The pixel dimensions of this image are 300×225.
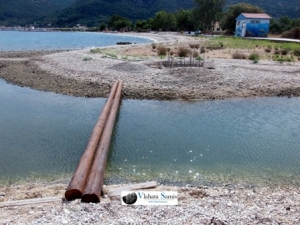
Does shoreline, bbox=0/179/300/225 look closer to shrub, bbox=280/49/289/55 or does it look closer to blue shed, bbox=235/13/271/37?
shrub, bbox=280/49/289/55

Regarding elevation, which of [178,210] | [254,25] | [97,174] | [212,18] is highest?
[212,18]

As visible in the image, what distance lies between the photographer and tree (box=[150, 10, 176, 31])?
12012cm

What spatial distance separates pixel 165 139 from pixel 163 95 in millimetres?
6922

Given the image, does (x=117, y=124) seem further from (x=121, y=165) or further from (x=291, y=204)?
(x=291, y=204)

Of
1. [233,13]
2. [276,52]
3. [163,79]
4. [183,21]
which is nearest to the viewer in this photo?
[163,79]

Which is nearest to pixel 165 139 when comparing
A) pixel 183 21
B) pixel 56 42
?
pixel 56 42

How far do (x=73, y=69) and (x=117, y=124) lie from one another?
45.8 feet

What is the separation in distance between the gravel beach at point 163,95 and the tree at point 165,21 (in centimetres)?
9234

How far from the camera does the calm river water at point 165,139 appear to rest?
10539 mm

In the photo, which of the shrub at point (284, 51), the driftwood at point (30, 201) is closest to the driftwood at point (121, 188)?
the driftwood at point (30, 201)

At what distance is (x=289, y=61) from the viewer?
32094mm

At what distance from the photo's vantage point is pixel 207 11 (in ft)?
314

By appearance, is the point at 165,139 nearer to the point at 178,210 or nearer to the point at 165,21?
the point at 178,210

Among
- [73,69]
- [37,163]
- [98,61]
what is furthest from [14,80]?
[37,163]
